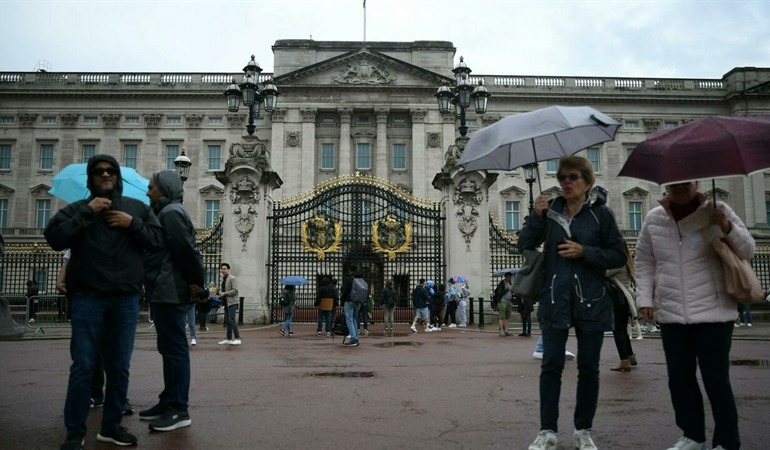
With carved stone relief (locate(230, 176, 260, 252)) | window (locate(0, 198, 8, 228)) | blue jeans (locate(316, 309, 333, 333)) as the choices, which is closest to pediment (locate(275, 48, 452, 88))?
window (locate(0, 198, 8, 228))

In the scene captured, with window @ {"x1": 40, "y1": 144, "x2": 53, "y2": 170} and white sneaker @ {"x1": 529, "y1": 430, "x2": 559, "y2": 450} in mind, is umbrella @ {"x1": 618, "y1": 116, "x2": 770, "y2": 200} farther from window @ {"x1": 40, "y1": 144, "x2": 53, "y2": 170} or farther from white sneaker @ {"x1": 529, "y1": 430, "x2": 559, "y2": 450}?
window @ {"x1": 40, "y1": 144, "x2": 53, "y2": 170}

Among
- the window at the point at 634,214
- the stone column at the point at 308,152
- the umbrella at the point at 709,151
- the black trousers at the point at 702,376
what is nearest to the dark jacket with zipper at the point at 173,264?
the umbrella at the point at 709,151

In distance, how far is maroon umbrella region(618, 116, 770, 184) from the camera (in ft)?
13.3

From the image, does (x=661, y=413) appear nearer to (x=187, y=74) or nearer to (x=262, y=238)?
(x=262, y=238)

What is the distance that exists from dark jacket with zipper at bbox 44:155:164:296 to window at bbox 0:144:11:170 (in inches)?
2206

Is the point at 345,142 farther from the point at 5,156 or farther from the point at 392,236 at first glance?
the point at 392,236

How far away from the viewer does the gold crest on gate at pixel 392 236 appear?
70.5 feet

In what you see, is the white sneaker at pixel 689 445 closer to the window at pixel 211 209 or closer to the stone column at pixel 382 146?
the stone column at pixel 382 146

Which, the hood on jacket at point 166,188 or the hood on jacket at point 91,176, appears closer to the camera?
the hood on jacket at point 91,176

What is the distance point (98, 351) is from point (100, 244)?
82cm

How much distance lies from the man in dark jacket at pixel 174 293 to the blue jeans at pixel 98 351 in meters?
0.37

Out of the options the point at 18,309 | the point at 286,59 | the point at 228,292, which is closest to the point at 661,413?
the point at 228,292

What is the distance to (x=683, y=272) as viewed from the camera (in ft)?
15.1

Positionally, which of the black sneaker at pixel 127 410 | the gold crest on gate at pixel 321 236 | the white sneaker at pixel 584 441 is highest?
the gold crest on gate at pixel 321 236
